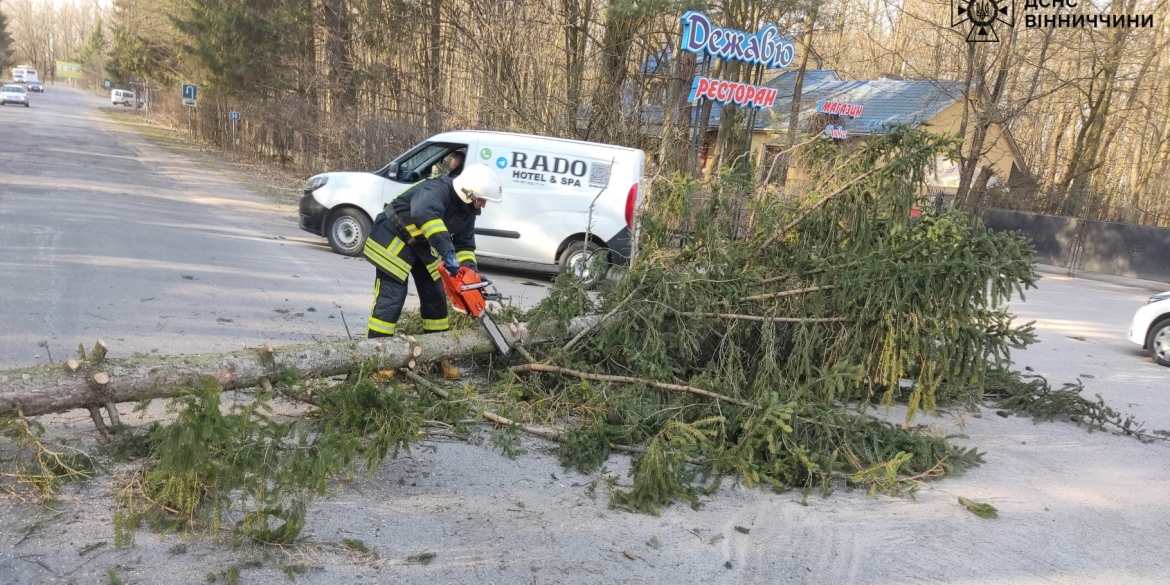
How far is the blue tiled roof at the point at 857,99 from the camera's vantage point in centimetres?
2497

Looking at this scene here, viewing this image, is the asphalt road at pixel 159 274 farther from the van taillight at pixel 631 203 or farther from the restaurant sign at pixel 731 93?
the restaurant sign at pixel 731 93

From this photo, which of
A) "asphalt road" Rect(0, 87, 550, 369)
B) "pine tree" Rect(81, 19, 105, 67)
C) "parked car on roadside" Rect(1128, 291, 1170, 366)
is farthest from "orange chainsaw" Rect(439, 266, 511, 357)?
"pine tree" Rect(81, 19, 105, 67)

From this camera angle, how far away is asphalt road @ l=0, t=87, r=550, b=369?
19.1 ft

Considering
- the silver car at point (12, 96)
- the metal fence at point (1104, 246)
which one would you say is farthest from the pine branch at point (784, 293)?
the silver car at point (12, 96)

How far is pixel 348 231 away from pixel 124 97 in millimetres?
62863

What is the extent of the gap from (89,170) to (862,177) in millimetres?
17695

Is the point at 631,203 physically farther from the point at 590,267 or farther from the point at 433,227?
the point at 433,227

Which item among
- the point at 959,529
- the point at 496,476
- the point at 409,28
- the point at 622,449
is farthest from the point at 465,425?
the point at 409,28

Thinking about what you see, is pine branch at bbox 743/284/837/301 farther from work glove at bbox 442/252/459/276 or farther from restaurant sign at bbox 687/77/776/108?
restaurant sign at bbox 687/77/776/108

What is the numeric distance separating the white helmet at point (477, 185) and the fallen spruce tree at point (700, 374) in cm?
88

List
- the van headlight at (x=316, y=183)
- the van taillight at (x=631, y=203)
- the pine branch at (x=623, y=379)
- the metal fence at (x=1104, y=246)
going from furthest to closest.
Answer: the metal fence at (x=1104, y=246) → the van headlight at (x=316, y=183) → the van taillight at (x=631, y=203) → the pine branch at (x=623, y=379)

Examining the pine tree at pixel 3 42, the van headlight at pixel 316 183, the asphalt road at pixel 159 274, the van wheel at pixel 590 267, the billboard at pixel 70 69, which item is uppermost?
the billboard at pixel 70 69

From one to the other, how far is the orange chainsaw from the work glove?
22 mm

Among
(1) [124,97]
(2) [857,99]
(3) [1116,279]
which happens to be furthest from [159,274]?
(1) [124,97]
